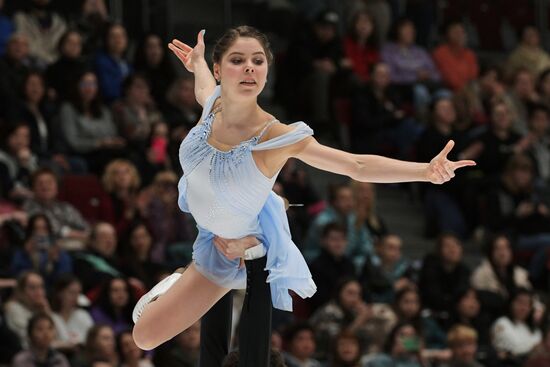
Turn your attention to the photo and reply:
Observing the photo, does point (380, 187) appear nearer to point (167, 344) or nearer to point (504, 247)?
point (504, 247)

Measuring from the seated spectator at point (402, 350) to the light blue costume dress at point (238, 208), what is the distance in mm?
4139

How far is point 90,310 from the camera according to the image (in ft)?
32.0

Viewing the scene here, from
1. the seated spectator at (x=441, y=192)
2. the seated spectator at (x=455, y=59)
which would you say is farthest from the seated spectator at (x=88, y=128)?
the seated spectator at (x=455, y=59)

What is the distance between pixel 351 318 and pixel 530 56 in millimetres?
5195

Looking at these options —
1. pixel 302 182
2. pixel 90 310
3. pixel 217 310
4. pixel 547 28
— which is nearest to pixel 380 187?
pixel 302 182

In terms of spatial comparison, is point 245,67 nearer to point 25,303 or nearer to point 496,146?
point 25,303

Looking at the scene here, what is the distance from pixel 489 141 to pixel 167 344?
464 cm

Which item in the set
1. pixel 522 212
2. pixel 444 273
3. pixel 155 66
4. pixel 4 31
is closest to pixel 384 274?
pixel 444 273

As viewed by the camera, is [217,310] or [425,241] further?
[425,241]

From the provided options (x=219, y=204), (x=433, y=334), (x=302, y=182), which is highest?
(x=219, y=204)

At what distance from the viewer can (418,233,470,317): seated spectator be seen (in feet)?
36.8

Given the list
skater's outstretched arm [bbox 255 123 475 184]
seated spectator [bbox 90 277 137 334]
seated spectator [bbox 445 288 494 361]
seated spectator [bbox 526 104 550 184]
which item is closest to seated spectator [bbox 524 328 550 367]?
seated spectator [bbox 445 288 494 361]

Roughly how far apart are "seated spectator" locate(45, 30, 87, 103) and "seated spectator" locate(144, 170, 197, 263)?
3.77 ft

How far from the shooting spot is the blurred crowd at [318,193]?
384 inches
